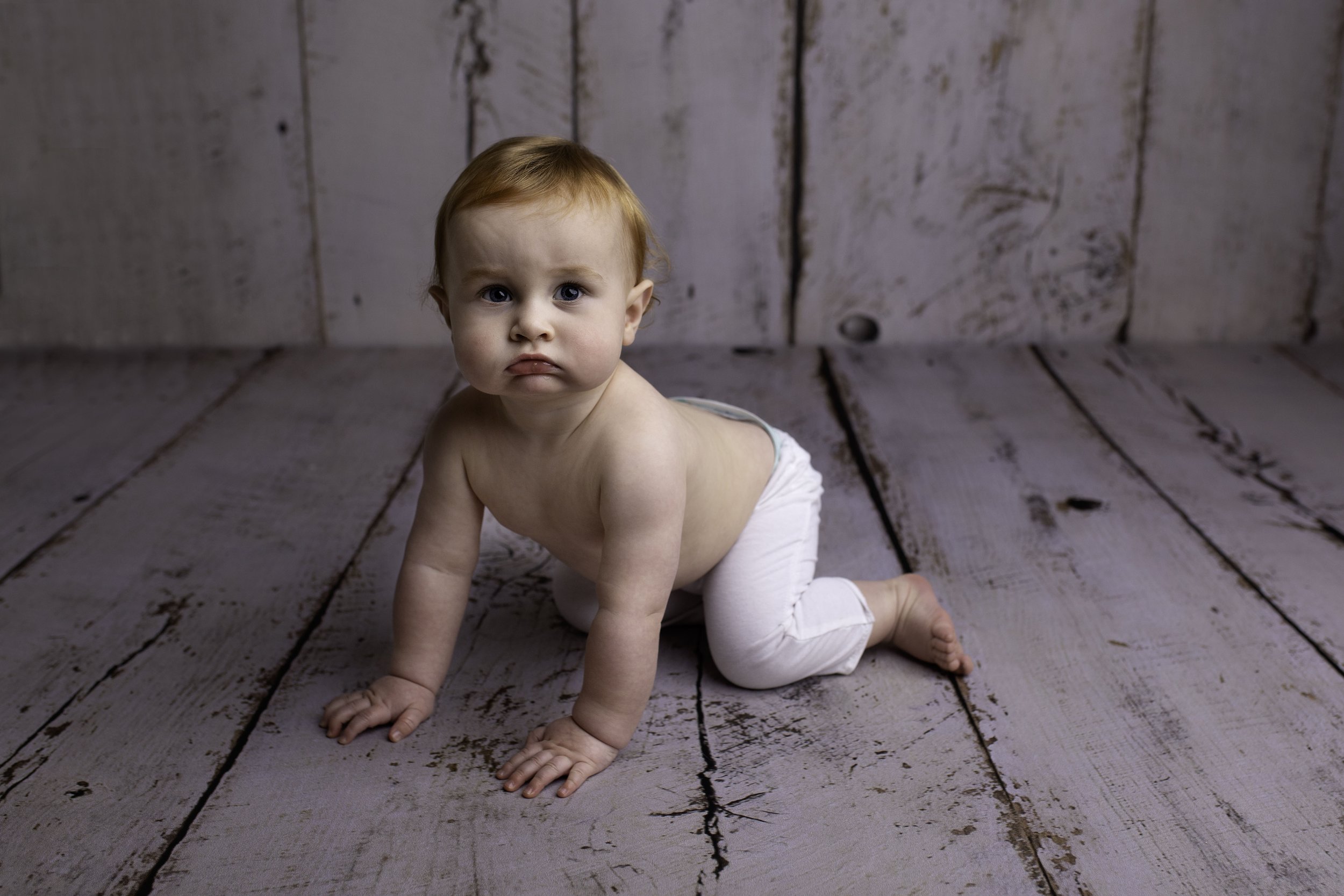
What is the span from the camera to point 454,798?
0.80 metres

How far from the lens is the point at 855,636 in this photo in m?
0.97

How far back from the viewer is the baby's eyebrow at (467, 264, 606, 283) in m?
0.76

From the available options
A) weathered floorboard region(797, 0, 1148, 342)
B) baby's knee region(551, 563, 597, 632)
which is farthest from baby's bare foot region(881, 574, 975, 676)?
weathered floorboard region(797, 0, 1148, 342)

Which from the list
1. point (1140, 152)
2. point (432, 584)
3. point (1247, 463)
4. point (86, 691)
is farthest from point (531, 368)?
point (1140, 152)

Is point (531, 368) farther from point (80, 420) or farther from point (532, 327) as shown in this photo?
point (80, 420)

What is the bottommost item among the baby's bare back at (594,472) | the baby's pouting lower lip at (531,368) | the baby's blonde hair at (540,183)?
the baby's bare back at (594,472)

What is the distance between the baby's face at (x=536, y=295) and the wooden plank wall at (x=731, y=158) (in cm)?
105

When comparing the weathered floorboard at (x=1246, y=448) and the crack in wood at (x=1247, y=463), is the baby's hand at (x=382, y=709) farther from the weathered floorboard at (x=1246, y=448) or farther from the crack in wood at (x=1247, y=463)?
the crack in wood at (x=1247, y=463)

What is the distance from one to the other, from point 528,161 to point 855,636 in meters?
0.47

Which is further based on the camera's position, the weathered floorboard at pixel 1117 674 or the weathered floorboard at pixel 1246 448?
the weathered floorboard at pixel 1246 448

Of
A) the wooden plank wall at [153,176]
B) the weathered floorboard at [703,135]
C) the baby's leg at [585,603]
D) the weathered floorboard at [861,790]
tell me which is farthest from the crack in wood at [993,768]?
the wooden plank wall at [153,176]

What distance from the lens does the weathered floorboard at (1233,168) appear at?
1780 millimetres

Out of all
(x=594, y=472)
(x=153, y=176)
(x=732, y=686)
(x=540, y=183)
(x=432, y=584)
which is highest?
(x=540, y=183)

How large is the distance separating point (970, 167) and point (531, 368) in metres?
1.26
